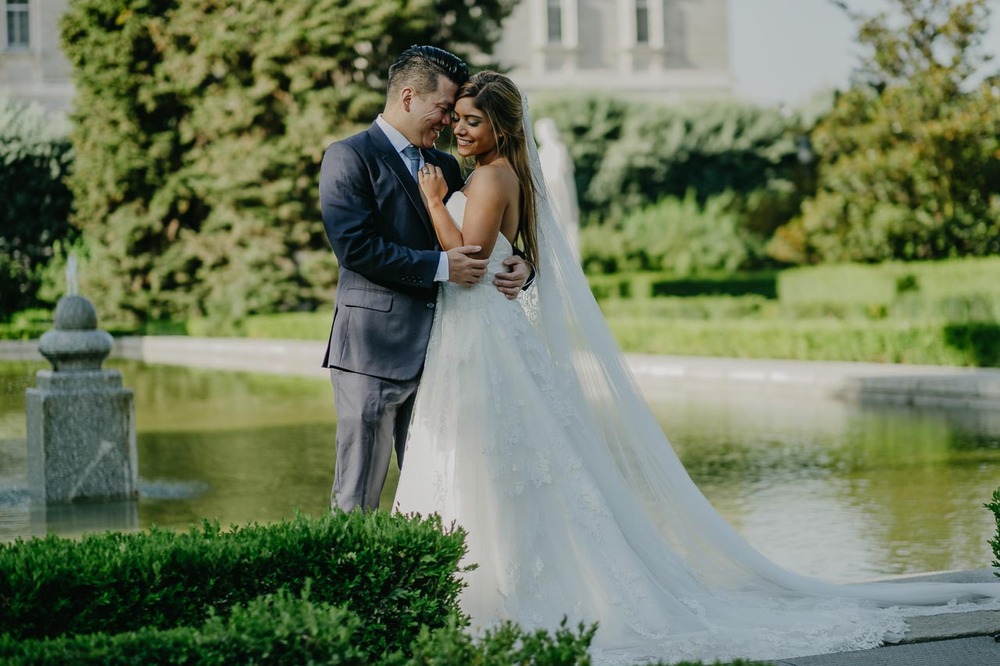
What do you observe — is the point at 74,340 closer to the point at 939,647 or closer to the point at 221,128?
the point at 939,647

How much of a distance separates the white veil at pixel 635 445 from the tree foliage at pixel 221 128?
2021 cm

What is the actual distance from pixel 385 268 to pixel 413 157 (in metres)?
0.49

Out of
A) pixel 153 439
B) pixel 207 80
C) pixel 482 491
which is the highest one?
pixel 207 80

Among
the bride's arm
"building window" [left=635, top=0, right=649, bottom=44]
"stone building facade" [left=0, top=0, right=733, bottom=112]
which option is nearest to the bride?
the bride's arm

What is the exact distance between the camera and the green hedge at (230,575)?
3115 mm

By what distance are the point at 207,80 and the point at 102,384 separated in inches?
797

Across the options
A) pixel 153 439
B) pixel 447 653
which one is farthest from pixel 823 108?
pixel 447 653

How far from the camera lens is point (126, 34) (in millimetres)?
26188

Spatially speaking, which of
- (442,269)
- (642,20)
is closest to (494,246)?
(442,269)

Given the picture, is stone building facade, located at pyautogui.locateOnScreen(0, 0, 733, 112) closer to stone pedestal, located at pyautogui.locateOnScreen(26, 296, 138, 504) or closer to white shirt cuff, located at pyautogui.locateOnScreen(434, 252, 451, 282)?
stone pedestal, located at pyautogui.locateOnScreen(26, 296, 138, 504)

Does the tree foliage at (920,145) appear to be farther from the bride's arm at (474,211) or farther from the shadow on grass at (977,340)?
the bride's arm at (474,211)

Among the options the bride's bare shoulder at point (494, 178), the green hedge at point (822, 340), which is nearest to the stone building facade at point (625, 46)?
Result: the green hedge at point (822, 340)

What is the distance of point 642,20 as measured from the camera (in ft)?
144

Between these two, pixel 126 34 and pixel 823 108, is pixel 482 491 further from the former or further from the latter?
pixel 823 108
